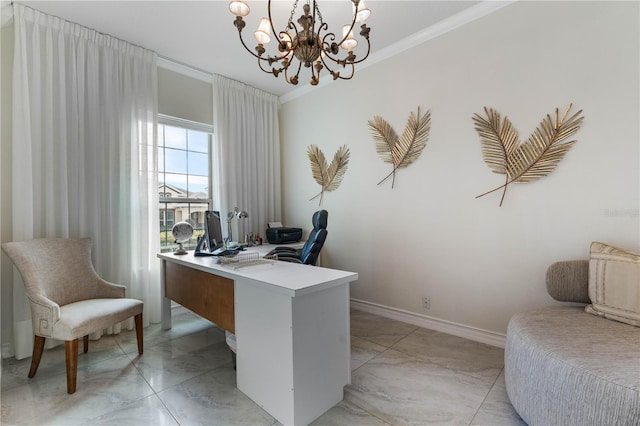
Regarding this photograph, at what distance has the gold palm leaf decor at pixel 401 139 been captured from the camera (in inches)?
106

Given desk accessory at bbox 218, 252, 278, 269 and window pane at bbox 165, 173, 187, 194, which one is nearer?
desk accessory at bbox 218, 252, 278, 269

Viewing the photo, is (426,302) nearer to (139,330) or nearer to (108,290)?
(139,330)

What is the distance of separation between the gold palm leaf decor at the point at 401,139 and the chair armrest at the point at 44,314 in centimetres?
277

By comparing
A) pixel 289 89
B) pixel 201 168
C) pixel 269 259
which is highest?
pixel 289 89

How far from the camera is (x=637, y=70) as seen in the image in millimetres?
1782

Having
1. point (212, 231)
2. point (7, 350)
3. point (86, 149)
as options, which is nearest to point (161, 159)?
point (86, 149)

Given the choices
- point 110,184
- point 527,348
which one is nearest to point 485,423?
point 527,348

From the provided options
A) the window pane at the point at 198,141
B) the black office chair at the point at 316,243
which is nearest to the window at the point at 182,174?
the window pane at the point at 198,141

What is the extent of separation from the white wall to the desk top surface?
4.29ft

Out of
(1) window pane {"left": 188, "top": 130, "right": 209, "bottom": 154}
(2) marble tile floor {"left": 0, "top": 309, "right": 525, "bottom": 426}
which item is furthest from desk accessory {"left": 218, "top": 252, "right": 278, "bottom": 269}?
(1) window pane {"left": 188, "top": 130, "right": 209, "bottom": 154}

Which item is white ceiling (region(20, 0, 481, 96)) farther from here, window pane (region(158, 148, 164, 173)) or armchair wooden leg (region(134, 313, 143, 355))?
armchair wooden leg (region(134, 313, 143, 355))

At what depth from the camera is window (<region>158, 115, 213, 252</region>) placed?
3207mm

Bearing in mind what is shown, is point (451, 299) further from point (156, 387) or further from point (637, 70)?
point (156, 387)

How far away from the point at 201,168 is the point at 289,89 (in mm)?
1591
